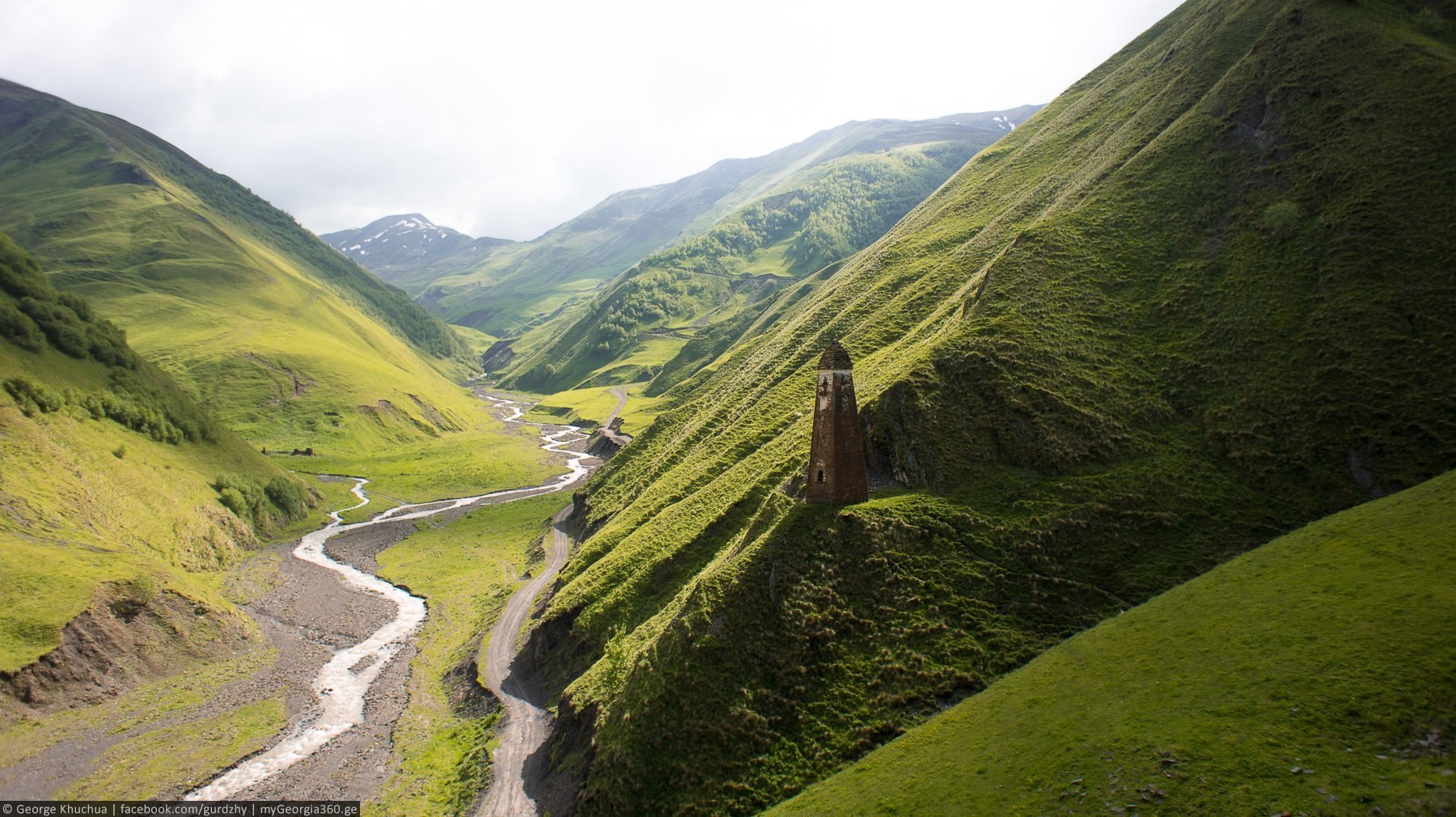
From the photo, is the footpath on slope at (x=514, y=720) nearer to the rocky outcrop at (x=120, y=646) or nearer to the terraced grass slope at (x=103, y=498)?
the rocky outcrop at (x=120, y=646)

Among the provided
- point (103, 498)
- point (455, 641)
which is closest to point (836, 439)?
point (455, 641)

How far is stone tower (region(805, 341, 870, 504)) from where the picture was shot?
1727 inches

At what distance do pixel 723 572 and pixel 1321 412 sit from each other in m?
39.4

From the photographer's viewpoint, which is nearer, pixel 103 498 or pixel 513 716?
pixel 513 716

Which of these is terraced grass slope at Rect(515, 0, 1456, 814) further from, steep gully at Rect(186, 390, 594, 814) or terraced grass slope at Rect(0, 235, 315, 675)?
terraced grass slope at Rect(0, 235, 315, 675)

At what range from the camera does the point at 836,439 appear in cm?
4384

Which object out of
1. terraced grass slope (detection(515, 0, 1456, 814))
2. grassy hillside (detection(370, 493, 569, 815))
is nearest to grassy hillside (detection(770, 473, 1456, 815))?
terraced grass slope (detection(515, 0, 1456, 814))

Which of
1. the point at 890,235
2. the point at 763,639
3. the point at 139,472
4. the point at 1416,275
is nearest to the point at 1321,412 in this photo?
the point at 1416,275

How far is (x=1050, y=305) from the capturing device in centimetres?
5766

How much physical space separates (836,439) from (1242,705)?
23206 millimetres

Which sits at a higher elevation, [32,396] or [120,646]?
[32,396]

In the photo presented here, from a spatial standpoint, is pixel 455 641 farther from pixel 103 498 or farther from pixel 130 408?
pixel 130 408

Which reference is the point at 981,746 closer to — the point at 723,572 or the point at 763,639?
the point at 763,639

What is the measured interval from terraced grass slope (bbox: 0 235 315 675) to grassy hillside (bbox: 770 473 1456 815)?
6268 centimetres
